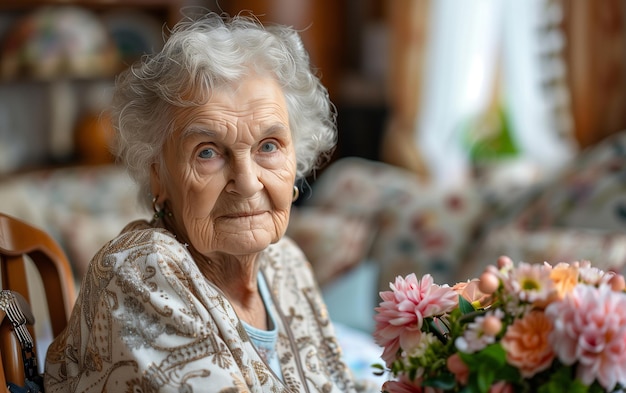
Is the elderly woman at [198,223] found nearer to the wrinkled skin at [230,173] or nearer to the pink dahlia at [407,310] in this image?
the wrinkled skin at [230,173]

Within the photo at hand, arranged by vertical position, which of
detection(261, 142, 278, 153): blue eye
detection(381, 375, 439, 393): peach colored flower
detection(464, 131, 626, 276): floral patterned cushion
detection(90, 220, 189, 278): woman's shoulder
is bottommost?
detection(464, 131, 626, 276): floral patterned cushion

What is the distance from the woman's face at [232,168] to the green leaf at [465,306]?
32 cm

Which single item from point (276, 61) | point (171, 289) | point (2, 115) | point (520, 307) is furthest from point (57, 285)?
point (2, 115)

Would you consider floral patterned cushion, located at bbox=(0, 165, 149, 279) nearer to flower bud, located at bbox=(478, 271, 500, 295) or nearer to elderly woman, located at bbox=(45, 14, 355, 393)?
elderly woman, located at bbox=(45, 14, 355, 393)

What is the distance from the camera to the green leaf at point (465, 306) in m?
0.92

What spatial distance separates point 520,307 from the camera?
0.86 m

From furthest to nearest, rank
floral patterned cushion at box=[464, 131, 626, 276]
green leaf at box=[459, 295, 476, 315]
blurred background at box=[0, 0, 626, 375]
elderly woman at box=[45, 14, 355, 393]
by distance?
blurred background at box=[0, 0, 626, 375] → floral patterned cushion at box=[464, 131, 626, 276] → elderly woman at box=[45, 14, 355, 393] → green leaf at box=[459, 295, 476, 315]

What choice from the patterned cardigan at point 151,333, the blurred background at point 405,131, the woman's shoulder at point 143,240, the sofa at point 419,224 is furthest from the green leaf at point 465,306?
the sofa at point 419,224

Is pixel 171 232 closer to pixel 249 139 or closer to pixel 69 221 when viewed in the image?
pixel 249 139

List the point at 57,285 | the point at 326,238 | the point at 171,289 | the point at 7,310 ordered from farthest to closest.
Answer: the point at 326,238, the point at 57,285, the point at 7,310, the point at 171,289

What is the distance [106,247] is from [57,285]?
0.35 m

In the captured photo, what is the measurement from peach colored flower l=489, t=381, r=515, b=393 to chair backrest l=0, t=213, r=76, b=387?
660 millimetres

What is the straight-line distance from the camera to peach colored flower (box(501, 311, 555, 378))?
32.6 inches

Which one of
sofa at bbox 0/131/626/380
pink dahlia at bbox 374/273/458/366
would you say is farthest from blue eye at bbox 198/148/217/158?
sofa at bbox 0/131/626/380
